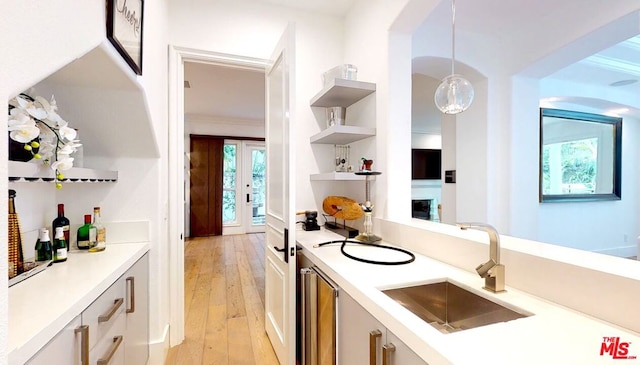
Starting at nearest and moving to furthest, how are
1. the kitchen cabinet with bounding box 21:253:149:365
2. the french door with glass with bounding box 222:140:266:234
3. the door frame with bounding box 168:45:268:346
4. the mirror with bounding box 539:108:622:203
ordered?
the kitchen cabinet with bounding box 21:253:149:365 → the door frame with bounding box 168:45:268:346 → the mirror with bounding box 539:108:622:203 → the french door with glass with bounding box 222:140:266:234

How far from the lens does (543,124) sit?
3916mm

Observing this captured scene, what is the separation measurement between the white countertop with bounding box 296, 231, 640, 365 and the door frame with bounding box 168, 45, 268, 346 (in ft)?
4.96

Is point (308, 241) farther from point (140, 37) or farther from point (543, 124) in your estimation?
point (543, 124)

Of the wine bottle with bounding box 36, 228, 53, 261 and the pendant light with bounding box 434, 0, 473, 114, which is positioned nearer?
the wine bottle with bounding box 36, 228, 53, 261

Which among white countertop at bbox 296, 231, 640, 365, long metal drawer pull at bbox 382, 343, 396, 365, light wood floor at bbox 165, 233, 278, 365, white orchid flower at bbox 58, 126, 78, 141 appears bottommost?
light wood floor at bbox 165, 233, 278, 365

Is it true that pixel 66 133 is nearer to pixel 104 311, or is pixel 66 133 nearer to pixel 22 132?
pixel 22 132

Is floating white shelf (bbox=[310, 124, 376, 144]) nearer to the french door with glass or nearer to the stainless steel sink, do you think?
the stainless steel sink

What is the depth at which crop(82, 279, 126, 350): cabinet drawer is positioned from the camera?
99 cm

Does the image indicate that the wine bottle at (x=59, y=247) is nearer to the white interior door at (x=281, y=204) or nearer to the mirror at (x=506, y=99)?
the white interior door at (x=281, y=204)

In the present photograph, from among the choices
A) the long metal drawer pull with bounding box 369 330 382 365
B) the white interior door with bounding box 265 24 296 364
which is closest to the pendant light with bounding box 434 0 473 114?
the white interior door with bounding box 265 24 296 364

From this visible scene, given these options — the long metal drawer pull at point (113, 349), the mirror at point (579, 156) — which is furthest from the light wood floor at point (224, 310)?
the mirror at point (579, 156)

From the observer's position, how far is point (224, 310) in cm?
263

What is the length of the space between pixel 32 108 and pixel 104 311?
85cm

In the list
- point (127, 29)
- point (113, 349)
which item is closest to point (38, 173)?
point (127, 29)
